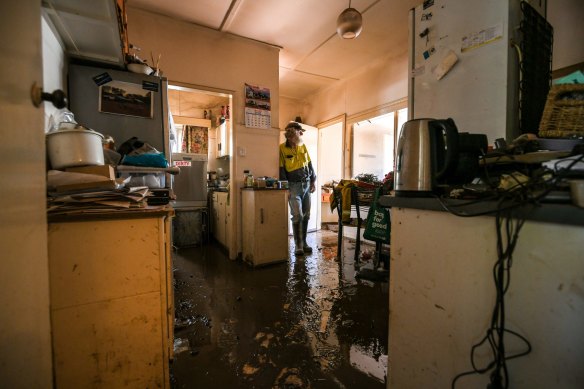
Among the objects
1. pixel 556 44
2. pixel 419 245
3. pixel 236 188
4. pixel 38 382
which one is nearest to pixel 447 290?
pixel 419 245

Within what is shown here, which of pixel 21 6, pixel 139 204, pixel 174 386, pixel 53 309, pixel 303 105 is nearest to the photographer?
pixel 21 6

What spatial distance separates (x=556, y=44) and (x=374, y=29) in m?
1.78

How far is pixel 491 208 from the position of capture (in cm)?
63

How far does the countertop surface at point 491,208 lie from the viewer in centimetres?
52

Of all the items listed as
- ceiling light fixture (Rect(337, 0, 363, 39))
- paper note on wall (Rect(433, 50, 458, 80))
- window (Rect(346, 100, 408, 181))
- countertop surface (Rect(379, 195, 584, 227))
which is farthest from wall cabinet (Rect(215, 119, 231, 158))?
countertop surface (Rect(379, 195, 584, 227))

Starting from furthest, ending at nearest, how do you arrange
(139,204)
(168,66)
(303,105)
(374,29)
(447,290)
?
1. (303,105)
2. (374,29)
3. (168,66)
4. (139,204)
5. (447,290)

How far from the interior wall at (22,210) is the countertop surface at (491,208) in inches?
42.0

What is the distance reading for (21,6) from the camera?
1.96ft

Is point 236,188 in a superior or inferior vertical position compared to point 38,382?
superior

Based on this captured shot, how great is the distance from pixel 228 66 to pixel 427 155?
3.09 meters

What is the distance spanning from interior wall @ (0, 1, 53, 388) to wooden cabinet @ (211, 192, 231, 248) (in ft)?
9.04

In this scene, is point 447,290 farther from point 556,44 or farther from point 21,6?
point 556,44

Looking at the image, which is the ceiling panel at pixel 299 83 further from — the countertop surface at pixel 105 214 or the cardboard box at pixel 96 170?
the countertop surface at pixel 105 214

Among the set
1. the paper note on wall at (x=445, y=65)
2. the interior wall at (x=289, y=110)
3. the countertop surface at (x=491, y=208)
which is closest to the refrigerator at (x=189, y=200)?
the interior wall at (x=289, y=110)
